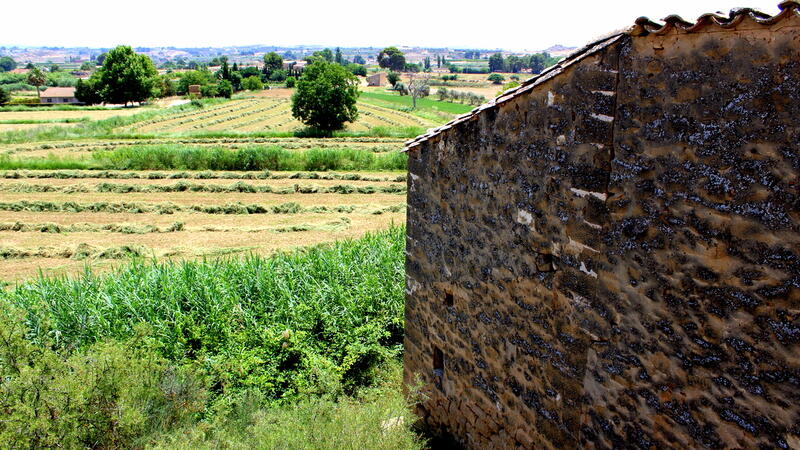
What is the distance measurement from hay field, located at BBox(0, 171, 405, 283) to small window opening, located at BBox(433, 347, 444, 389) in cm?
923

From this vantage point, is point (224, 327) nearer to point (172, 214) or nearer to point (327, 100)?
point (172, 214)

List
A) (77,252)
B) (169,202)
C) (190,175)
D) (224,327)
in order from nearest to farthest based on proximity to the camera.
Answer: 1. (224,327)
2. (77,252)
3. (169,202)
4. (190,175)

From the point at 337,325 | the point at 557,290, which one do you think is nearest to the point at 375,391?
the point at 337,325

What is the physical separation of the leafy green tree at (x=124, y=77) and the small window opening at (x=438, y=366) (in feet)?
238

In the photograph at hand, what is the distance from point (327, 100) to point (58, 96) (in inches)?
2768

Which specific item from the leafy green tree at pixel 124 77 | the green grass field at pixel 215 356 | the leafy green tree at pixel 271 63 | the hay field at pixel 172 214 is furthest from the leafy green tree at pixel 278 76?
the green grass field at pixel 215 356

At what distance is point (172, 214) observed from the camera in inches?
823

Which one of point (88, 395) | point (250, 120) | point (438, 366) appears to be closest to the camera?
point (88, 395)

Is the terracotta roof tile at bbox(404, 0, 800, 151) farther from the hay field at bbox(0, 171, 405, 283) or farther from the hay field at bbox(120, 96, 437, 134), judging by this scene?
the hay field at bbox(120, 96, 437, 134)

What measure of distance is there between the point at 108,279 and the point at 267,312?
357cm

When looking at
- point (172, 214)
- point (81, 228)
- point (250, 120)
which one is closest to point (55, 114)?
point (250, 120)

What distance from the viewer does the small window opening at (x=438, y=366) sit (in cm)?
703

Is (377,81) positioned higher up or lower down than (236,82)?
lower down

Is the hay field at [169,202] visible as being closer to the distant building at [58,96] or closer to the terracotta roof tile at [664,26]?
the terracotta roof tile at [664,26]
